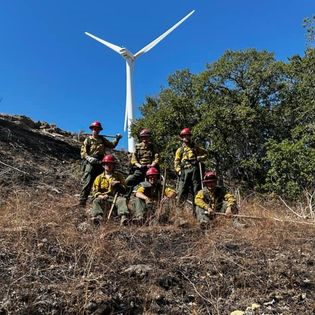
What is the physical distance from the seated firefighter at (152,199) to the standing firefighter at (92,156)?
3.39 ft

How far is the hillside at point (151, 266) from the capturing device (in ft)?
16.8

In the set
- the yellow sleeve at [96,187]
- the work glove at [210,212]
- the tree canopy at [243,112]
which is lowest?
the work glove at [210,212]

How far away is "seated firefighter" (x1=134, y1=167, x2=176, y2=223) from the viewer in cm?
827

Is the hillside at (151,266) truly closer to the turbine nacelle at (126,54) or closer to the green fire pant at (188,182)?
the green fire pant at (188,182)

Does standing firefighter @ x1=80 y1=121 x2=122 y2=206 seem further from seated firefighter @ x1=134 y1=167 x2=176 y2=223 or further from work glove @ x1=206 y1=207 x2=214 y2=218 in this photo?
work glove @ x1=206 y1=207 x2=214 y2=218

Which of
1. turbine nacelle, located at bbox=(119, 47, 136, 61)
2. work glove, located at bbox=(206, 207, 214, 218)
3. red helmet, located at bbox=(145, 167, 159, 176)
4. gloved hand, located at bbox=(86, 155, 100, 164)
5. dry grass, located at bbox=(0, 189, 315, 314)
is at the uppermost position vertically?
turbine nacelle, located at bbox=(119, 47, 136, 61)

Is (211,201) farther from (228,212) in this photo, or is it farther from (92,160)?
(92,160)

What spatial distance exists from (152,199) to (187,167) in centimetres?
118

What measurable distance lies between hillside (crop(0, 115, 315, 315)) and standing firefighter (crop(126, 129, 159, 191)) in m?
1.54

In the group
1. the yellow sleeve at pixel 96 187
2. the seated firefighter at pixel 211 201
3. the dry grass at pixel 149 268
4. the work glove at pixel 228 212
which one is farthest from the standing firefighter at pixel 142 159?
the dry grass at pixel 149 268

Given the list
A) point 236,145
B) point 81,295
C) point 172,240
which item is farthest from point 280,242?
point 236,145

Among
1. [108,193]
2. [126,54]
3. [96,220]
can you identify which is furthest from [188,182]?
[126,54]

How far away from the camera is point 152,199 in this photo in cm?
888

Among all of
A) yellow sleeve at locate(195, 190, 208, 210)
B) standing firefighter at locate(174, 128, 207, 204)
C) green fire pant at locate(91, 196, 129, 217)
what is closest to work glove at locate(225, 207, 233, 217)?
yellow sleeve at locate(195, 190, 208, 210)
